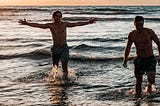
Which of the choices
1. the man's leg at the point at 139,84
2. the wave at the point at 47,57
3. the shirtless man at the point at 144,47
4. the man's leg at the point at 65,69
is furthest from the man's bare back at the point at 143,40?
the wave at the point at 47,57

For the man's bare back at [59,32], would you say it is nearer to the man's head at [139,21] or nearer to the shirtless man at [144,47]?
the shirtless man at [144,47]

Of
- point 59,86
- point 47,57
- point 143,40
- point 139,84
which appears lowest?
point 47,57

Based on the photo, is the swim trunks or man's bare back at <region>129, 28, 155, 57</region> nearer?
man's bare back at <region>129, 28, 155, 57</region>

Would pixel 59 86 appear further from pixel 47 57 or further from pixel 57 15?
pixel 47 57

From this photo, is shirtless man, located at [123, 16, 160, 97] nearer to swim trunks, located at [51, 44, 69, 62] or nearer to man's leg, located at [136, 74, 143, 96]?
man's leg, located at [136, 74, 143, 96]

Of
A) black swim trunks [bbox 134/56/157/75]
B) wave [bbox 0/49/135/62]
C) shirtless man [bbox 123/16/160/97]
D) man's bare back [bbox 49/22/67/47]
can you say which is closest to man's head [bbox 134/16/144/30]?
shirtless man [bbox 123/16/160/97]

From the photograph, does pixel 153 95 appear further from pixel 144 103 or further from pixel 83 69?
pixel 83 69

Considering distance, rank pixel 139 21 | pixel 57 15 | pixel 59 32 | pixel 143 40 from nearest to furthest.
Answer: pixel 139 21 → pixel 143 40 → pixel 57 15 → pixel 59 32

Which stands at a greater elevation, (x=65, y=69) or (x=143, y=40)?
(x=143, y=40)

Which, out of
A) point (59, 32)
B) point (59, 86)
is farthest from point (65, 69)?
point (59, 32)

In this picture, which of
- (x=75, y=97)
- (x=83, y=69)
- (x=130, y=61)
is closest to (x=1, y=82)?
(x=75, y=97)

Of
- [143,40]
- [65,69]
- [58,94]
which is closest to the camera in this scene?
[143,40]

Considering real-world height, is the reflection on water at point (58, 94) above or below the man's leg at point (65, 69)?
→ below

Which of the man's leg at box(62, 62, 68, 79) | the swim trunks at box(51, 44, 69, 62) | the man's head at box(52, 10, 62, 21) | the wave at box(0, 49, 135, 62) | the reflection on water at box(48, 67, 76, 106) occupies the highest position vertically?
the man's head at box(52, 10, 62, 21)
